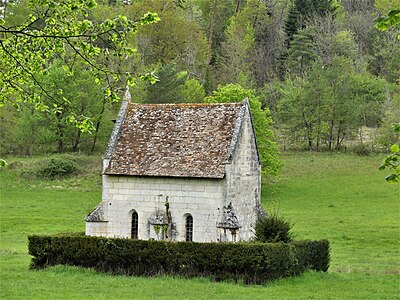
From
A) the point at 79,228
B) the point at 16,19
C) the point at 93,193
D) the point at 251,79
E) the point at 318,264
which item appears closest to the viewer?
the point at 318,264

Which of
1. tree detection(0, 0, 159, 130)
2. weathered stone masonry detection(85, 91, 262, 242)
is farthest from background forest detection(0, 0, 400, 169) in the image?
tree detection(0, 0, 159, 130)

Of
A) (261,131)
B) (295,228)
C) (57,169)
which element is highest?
(261,131)

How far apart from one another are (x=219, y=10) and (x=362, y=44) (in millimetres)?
23905

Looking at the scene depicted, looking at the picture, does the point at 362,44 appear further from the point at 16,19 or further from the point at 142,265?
the point at 142,265

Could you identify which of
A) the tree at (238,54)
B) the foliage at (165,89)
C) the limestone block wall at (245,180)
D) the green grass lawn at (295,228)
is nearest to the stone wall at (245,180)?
the limestone block wall at (245,180)

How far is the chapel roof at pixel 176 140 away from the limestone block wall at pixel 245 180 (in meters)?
0.59

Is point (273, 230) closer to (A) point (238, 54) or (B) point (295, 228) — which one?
(B) point (295, 228)

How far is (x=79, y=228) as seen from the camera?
4553cm

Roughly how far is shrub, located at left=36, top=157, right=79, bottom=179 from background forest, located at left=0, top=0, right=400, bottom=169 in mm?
5026

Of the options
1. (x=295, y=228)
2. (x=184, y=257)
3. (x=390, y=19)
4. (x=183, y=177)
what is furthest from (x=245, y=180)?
(x=390, y=19)

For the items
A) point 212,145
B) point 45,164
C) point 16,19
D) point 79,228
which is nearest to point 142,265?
point 212,145

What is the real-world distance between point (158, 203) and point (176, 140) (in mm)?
3497

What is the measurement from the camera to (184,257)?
29438mm

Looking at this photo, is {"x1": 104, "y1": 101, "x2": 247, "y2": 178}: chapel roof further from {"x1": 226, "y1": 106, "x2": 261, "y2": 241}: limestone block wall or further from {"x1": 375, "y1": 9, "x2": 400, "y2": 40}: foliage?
{"x1": 375, "y1": 9, "x2": 400, "y2": 40}: foliage
